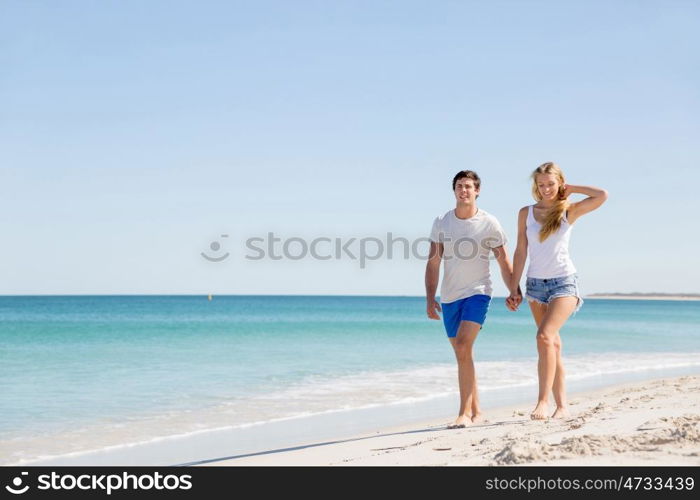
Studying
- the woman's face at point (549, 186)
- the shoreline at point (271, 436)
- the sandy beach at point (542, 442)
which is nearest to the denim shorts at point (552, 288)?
the woman's face at point (549, 186)

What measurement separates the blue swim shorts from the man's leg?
0.15 ft

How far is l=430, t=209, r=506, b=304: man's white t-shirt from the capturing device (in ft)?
16.7

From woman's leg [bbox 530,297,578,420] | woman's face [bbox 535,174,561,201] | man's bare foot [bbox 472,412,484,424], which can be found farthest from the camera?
man's bare foot [bbox 472,412,484,424]

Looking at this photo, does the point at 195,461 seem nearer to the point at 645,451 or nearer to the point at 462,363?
the point at 462,363

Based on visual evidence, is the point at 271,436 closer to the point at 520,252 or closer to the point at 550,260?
the point at 520,252

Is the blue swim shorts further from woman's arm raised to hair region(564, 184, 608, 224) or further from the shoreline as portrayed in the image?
the shoreline

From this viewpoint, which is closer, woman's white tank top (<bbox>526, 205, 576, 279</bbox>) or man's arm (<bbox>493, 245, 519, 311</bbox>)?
woman's white tank top (<bbox>526, 205, 576, 279</bbox>)

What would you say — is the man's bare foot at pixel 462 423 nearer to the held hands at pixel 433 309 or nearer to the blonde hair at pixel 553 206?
the held hands at pixel 433 309

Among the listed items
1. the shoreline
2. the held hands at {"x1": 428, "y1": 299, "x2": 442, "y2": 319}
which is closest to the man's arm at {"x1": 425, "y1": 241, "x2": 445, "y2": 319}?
the held hands at {"x1": 428, "y1": 299, "x2": 442, "y2": 319}

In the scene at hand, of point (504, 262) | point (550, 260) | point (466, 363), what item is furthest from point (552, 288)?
point (466, 363)

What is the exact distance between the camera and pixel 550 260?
16.0 feet

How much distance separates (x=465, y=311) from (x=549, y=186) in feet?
3.62

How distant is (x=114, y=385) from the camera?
952cm

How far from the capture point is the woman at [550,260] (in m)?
4.84
